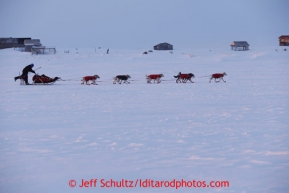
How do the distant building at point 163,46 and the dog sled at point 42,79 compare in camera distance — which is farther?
the distant building at point 163,46

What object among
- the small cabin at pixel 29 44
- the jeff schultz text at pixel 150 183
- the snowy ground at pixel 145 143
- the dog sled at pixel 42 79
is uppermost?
the small cabin at pixel 29 44

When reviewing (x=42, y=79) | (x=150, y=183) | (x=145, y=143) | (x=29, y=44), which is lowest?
(x=150, y=183)

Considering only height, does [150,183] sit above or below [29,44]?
below

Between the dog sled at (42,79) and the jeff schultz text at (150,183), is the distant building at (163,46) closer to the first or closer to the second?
the dog sled at (42,79)

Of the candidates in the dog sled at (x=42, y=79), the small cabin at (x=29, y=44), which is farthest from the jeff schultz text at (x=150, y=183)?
the small cabin at (x=29, y=44)

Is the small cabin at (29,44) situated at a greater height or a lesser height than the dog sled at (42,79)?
greater

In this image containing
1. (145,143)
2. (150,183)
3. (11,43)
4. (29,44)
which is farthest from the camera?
(11,43)

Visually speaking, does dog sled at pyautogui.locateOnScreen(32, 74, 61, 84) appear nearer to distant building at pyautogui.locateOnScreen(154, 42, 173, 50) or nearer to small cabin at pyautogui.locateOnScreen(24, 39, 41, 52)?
small cabin at pyautogui.locateOnScreen(24, 39, 41, 52)

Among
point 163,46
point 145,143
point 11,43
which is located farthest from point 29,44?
point 145,143

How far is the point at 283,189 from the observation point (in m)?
4.11

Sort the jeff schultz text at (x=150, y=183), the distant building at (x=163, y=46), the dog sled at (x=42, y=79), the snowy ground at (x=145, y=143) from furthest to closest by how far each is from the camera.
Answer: the distant building at (x=163, y=46) → the dog sled at (x=42, y=79) → the snowy ground at (x=145, y=143) → the jeff schultz text at (x=150, y=183)

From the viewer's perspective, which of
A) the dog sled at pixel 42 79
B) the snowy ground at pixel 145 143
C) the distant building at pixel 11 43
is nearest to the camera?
the snowy ground at pixel 145 143

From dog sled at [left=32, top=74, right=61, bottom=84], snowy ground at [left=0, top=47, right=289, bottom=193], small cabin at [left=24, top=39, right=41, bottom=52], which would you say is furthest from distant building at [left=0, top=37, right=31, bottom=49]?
snowy ground at [left=0, top=47, right=289, bottom=193]

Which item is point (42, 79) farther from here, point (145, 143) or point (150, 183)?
point (150, 183)
